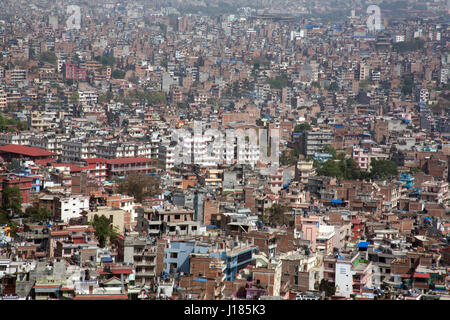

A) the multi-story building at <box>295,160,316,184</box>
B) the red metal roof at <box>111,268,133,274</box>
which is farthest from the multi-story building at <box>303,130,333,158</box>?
the red metal roof at <box>111,268,133,274</box>

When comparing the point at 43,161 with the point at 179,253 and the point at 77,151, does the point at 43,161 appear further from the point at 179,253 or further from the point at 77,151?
the point at 179,253

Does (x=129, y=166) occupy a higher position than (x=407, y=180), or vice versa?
(x=129, y=166)

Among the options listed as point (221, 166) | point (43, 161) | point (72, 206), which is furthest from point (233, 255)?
point (43, 161)

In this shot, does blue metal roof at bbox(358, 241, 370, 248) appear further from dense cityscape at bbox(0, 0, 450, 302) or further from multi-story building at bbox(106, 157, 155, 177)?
multi-story building at bbox(106, 157, 155, 177)
